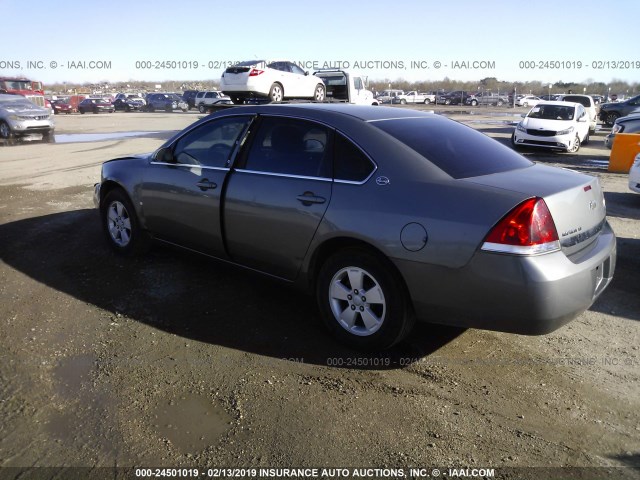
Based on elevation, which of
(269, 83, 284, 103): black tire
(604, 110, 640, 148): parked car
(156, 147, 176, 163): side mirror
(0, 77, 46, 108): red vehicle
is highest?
(0, 77, 46, 108): red vehicle

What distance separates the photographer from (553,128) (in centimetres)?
1512

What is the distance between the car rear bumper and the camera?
299cm

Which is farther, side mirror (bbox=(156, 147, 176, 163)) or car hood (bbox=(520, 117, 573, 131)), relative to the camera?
car hood (bbox=(520, 117, 573, 131))

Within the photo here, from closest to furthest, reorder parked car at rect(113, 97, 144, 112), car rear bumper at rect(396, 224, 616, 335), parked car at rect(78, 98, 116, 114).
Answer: car rear bumper at rect(396, 224, 616, 335) < parked car at rect(78, 98, 116, 114) < parked car at rect(113, 97, 144, 112)

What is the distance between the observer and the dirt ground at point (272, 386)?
267cm

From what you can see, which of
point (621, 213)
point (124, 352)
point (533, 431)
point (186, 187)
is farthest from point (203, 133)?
point (621, 213)

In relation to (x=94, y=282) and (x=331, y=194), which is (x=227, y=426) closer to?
(x=331, y=194)

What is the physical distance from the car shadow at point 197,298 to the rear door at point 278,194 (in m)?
0.31

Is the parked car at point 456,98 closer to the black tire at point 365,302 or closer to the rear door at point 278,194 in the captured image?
the rear door at point 278,194

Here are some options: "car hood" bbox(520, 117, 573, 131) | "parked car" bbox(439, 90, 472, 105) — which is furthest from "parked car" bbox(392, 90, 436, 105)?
"car hood" bbox(520, 117, 573, 131)

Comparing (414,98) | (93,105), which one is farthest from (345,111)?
(414,98)

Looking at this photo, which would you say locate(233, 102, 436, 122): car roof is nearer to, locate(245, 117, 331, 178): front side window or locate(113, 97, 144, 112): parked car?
locate(245, 117, 331, 178): front side window

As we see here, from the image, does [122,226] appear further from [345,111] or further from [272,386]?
[272,386]

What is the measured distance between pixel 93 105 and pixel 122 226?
42.7 meters
